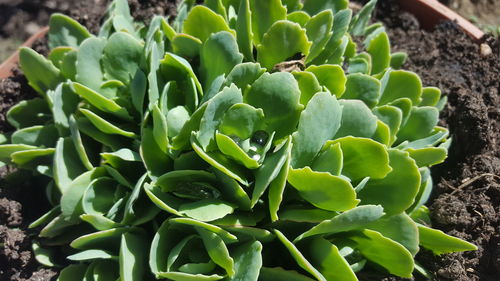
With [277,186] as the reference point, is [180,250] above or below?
below

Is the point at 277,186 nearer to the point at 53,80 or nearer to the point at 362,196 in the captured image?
the point at 362,196

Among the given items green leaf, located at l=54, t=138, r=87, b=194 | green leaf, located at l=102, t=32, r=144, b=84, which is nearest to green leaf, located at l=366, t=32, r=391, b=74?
green leaf, located at l=102, t=32, r=144, b=84

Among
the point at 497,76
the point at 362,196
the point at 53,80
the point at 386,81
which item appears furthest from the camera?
the point at 497,76

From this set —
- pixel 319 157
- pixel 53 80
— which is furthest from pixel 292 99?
pixel 53 80

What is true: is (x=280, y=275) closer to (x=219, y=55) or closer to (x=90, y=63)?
(x=219, y=55)

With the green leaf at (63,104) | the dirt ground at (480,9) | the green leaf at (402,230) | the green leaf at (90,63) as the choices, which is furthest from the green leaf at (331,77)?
the dirt ground at (480,9)

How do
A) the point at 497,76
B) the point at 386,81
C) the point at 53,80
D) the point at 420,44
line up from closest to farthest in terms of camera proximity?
the point at 386,81
the point at 53,80
the point at 497,76
the point at 420,44

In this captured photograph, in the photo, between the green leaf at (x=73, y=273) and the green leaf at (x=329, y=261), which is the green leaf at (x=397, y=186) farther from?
the green leaf at (x=73, y=273)
